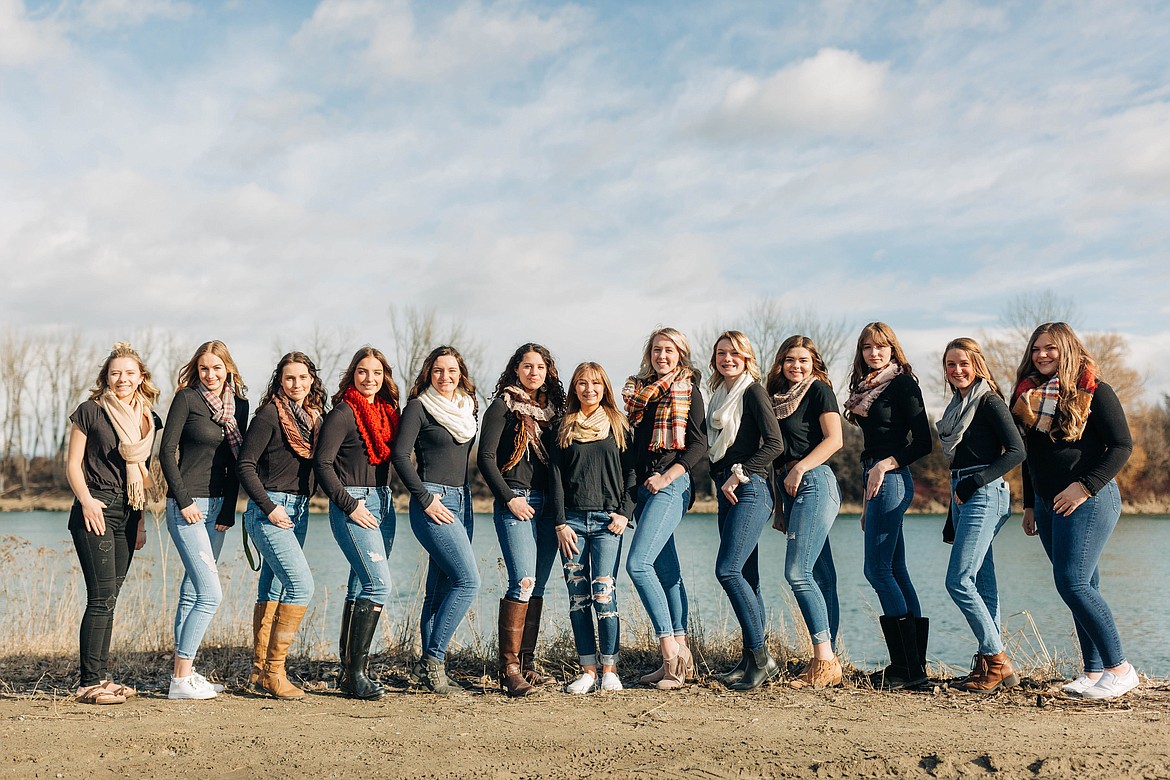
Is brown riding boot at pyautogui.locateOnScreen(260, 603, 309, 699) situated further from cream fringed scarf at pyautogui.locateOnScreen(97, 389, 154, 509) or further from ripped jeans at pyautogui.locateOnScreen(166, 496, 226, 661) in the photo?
cream fringed scarf at pyautogui.locateOnScreen(97, 389, 154, 509)

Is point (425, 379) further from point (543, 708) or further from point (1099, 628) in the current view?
point (1099, 628)

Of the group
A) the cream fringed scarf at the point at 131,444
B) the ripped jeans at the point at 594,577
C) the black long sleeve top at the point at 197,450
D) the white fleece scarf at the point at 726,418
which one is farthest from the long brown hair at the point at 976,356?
the cream fringed scarf at the point at 131,444

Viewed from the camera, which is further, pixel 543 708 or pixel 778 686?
pixel 778 686

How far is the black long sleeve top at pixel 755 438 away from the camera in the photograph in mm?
5008

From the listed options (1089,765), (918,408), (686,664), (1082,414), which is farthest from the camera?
(686,664)

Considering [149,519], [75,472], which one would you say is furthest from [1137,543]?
[149,519]

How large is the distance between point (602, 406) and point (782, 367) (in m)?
1.07

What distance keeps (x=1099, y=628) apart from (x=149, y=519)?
79.8ft

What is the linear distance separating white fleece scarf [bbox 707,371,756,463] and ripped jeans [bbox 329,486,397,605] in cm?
188

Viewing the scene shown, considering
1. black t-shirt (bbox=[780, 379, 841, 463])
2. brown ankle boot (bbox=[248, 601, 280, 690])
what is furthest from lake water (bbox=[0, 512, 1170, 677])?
black t-shirt (bbox=[780, 379, 841, 463])

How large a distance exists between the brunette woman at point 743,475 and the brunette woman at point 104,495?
3236 mm

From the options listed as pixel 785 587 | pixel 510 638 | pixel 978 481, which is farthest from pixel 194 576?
pixel 785 587

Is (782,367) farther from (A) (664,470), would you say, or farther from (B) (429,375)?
(B) (429,375)

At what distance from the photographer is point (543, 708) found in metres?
4.78
